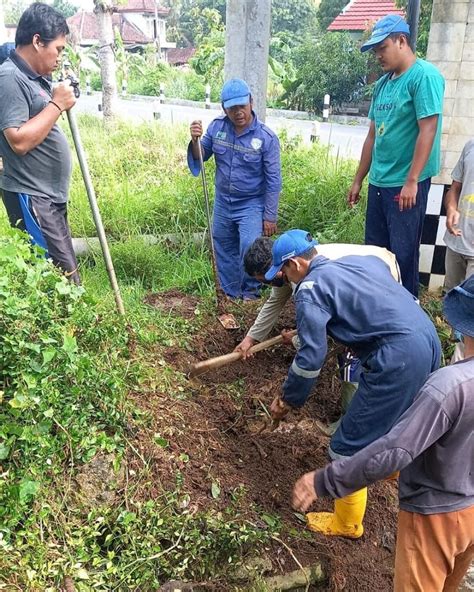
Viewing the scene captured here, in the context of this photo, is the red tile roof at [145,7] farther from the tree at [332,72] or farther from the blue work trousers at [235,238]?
the blue work trousers at [235,238]

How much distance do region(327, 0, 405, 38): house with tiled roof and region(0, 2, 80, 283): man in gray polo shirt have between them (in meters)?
21.9

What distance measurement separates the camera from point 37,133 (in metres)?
3.15

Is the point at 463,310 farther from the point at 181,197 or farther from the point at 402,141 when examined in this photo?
Result: the point at 181,197

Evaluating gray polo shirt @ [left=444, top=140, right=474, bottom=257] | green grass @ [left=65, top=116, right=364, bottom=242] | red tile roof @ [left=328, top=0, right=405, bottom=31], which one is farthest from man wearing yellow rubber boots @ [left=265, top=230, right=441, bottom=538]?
red tile roof @ [left=328, top=0, right=405, bottom=31]

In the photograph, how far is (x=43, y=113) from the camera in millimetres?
3170

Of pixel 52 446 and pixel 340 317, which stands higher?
pixel 340 317

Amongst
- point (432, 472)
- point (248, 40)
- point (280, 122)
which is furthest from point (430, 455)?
point (280, 122)

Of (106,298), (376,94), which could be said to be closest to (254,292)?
(106,298)

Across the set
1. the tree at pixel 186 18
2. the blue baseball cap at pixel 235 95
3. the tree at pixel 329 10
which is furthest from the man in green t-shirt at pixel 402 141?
the tree at pixel 186 18

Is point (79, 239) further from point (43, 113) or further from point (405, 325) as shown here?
point (405, 325)

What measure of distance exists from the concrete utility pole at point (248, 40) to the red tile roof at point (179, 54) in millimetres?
40138

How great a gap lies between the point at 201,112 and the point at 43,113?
15812 mm

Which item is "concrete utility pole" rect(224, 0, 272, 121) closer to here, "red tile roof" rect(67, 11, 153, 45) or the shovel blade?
the shovel blade

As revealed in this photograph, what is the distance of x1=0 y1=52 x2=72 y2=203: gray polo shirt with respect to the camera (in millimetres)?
3168
